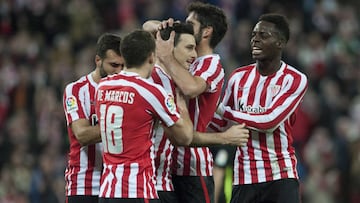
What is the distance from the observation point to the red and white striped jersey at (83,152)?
919cm

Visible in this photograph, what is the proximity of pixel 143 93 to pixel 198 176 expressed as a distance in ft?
4.15

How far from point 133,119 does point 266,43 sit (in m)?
1.64

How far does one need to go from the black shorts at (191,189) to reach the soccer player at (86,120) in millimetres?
728

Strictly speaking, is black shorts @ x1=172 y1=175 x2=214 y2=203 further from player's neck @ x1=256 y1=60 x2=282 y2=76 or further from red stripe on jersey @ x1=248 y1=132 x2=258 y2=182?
player's neck @ x1=256 y1=60 x2=282 y2=76

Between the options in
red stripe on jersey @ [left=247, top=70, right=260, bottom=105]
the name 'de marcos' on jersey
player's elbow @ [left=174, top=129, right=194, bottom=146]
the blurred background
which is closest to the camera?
the name 'de marcos' on jersey

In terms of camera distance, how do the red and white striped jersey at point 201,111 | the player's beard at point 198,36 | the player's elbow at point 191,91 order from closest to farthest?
the player's elbow at point 191,91 < the red and white striped jersey at point 201,111 < the player's beard at point 198,36

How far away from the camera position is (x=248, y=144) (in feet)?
30.2

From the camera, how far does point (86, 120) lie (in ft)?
29.9

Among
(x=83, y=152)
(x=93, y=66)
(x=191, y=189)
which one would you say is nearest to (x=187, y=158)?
(x=191, y=189)

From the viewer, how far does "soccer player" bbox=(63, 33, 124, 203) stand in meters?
9.14

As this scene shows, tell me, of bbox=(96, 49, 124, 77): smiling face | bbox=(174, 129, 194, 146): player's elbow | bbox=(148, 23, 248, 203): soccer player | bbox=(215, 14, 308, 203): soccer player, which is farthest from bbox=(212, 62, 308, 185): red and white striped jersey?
bbox=(96, 49, 124, 77): smiling face

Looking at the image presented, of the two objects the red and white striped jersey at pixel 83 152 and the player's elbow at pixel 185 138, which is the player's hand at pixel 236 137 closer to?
the player's elbow at pixel 185 138

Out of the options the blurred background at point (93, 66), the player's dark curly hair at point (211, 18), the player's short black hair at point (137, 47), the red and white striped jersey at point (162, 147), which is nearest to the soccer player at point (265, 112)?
the player's dark curly hair at point (211, 18)

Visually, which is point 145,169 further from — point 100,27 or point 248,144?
point 100,27
